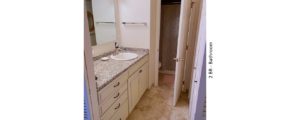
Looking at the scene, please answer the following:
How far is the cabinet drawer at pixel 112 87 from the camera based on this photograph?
1218 millimetres

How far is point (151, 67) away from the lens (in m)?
2.65

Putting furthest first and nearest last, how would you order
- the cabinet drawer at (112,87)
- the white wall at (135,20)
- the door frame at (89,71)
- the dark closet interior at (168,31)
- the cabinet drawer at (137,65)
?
the dark closet interior at (168,31)
the white wall at (135,20)
the cabinet drawer at (137,65)
the cabinet drawer at (112,87)
the door frame at (89,71)

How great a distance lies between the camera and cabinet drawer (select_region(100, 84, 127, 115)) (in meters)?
1.26

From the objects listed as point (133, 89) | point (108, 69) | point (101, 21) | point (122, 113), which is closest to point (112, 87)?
point (108, 69)

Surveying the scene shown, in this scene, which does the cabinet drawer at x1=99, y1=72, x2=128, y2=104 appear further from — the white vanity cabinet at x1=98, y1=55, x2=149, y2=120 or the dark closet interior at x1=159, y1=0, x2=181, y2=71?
the dark closet interior at x1=159, y1=0, x2=181, y2=71

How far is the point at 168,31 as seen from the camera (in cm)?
311

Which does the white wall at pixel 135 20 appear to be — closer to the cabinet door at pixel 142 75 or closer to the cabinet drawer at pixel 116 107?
the cabinet door at pixel 142 75

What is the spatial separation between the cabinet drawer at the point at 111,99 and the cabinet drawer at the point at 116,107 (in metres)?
0.04

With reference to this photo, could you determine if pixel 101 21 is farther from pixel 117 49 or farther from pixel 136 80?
pixel 136 80

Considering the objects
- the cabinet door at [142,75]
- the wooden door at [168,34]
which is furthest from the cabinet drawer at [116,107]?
the wooden door at [168,34]

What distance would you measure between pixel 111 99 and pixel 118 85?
161 mm
